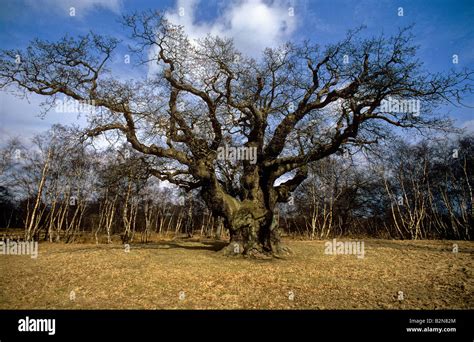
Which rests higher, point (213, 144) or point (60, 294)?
point (213, 144)

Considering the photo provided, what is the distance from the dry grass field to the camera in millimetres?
6043

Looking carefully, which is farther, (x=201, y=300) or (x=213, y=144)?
(x=213, y=144)

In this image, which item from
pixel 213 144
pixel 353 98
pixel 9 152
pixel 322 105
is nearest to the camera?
pixel 353 98

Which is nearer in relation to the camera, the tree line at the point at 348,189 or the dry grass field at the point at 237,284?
the dry grass field at the point at 237,284

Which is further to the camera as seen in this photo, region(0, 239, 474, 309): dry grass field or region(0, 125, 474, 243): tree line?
region(0, 125, 474, 243): tree line

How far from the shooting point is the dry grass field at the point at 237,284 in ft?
19.8

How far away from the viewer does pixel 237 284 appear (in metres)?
7.66

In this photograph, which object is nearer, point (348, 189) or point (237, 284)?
point (237, 284)

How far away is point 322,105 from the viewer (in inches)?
456

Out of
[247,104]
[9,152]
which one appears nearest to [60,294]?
[247,104]
